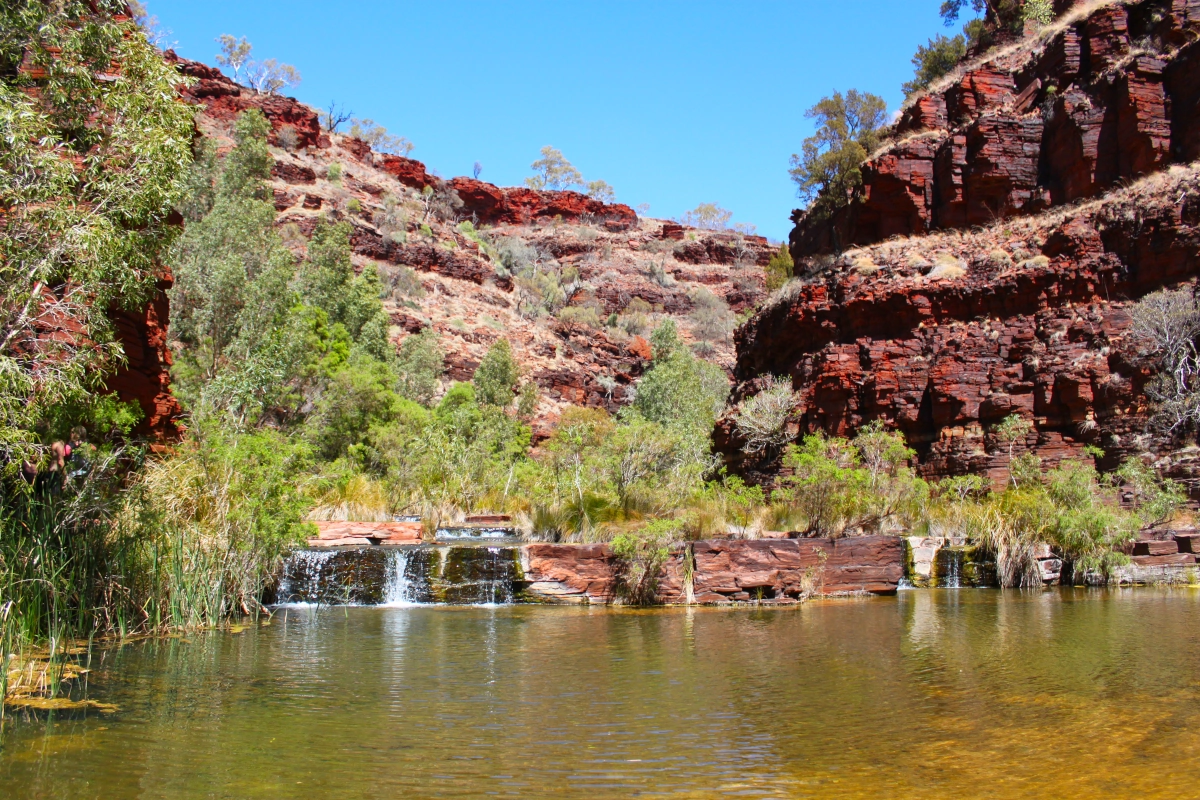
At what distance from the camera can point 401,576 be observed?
1401cm

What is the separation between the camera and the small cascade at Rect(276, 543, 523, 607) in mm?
13555

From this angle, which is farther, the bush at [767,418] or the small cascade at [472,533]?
the bush at [767,418]

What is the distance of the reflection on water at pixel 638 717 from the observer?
4.42 m

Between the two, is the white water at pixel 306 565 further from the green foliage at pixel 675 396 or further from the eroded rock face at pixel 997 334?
the green foliage at pixel 675 396

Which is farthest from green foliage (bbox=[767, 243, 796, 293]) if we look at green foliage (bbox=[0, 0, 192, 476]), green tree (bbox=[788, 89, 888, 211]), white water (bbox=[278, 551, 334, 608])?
green foliage (bbox=[0, 0, 192, 476])

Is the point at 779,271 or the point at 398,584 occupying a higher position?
the point at 779,271

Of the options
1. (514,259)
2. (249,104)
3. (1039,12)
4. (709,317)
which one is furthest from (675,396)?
Answer: (249,104)

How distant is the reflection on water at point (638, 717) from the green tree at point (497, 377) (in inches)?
1480

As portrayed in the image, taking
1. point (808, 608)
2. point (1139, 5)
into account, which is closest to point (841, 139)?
point (1139, 5)

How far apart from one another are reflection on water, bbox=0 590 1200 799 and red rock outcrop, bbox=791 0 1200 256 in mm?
21504

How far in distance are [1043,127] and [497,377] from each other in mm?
29527

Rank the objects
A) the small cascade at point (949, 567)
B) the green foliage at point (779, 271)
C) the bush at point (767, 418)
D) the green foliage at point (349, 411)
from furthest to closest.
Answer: the green foliage at point (779, 271)
the green foliage at point (349, 411)
the bush at point (767, 418)
the small cascade at point (949, 567)

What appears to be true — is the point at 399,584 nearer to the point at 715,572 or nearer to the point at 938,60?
the point at 715,572

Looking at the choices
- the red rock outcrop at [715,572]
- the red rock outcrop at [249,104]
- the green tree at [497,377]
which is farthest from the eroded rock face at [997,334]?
the red rock outcrop at [249,104]
